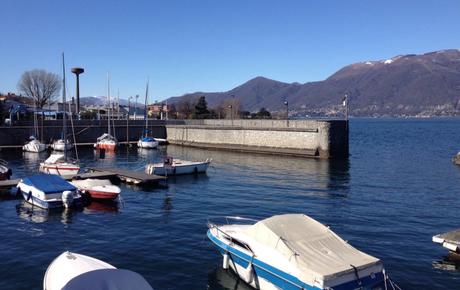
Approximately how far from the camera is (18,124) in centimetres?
6888

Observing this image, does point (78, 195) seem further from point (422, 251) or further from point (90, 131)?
point (90, 131)

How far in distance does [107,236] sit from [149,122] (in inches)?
2513

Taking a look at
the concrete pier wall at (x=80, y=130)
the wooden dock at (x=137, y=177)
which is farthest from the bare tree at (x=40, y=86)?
the wooden dock at (x=137, y=177)

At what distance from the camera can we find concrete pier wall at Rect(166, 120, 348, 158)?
5281cm

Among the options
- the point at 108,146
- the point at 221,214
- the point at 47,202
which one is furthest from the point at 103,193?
the point at 108,146

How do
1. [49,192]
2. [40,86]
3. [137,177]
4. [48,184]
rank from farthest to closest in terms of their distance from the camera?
[40,86], [137,177], [48,184], [49,192]

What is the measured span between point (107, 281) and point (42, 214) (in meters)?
15.6

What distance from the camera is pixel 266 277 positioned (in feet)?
41.7

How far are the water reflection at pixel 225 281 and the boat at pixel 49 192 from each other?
505 inches

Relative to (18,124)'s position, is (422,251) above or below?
below

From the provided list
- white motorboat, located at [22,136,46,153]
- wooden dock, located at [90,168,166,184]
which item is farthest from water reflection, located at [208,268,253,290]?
white motorboat, located at [22,136,46,153]

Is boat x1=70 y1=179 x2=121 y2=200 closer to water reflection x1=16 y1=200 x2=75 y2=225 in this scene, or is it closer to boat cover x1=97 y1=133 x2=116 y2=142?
water reflection x1=16 y1=200 x2=75 y2=225

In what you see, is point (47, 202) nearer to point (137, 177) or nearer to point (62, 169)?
point (137, 177)

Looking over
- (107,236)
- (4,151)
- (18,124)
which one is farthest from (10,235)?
(18,124)
